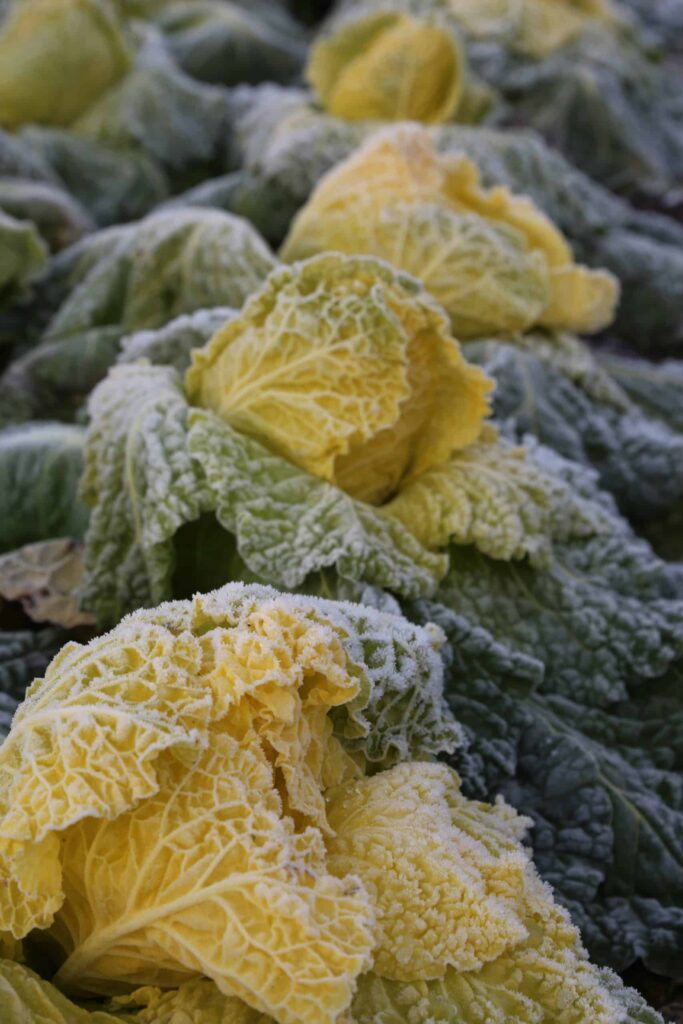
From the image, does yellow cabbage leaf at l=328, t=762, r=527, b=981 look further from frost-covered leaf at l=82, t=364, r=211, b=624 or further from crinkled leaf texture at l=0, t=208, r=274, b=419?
crinkled leaf texture at l=0, t=208, r=274, b=419

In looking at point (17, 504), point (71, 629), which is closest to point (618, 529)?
point (71, 629)

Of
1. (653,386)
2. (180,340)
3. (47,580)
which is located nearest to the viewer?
(47,580)

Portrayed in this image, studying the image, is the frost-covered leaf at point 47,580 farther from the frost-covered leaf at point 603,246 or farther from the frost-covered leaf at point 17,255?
the frost-covered leaf at point 603,246

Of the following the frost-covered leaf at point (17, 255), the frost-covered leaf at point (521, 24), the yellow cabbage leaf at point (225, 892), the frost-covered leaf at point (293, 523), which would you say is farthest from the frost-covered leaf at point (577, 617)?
the frost-covered leaf at point (521, 24)

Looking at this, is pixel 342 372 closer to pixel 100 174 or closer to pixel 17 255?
pixel 17 255

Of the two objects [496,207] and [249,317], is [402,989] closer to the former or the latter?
[249,317]

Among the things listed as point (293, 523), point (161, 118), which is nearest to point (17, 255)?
point (161, 118)
